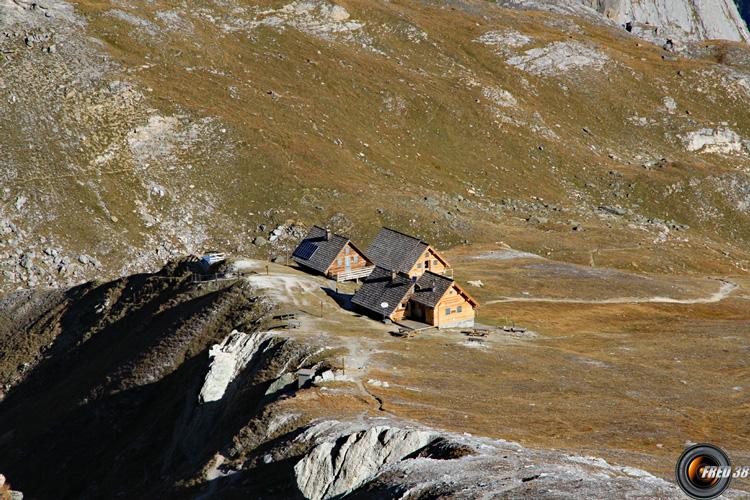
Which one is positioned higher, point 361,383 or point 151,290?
point 361,383

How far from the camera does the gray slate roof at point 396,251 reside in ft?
318

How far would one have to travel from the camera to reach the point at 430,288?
86438 mm

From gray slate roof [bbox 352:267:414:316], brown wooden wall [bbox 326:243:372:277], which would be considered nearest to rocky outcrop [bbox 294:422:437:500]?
gray slate roof [bbox 352:267:414:316]

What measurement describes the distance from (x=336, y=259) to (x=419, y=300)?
16.1 m

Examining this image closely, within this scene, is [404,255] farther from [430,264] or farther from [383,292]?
[383,292]

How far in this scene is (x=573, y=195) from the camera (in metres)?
160

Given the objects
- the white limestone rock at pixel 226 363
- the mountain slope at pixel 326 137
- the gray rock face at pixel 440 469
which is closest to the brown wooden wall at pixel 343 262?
the white limestone rock at pixel 226 363

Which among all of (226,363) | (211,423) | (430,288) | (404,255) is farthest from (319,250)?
(211,423)

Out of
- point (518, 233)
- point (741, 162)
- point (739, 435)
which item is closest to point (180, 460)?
point (739, 435)

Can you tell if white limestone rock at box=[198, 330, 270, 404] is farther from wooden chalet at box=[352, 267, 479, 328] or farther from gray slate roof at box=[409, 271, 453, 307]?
gray slate roof at box=[409, 271, 453, 307]

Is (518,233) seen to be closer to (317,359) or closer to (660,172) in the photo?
(660,172)

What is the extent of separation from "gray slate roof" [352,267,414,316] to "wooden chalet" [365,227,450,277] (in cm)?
618

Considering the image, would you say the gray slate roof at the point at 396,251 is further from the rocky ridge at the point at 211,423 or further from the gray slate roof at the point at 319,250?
the rocky ridge at the point at 211,423

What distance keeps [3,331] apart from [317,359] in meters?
52.8
